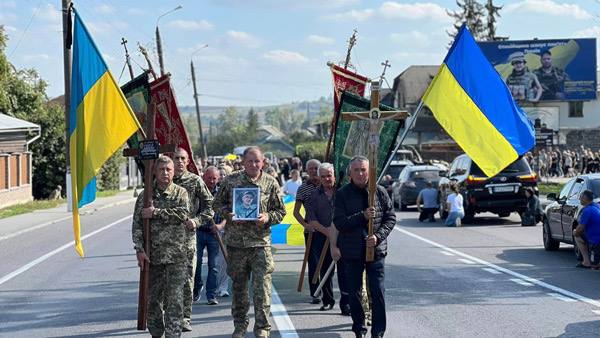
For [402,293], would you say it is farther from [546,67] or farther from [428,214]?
[546,67]

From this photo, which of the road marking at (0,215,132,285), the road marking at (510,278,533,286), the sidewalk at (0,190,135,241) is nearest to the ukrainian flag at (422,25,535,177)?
the road marking at (510,278,533,286)

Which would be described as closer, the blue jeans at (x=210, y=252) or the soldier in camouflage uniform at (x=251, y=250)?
the soldier in camouflage uniform at (x=251, y=250)

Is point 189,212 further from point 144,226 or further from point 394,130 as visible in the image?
point 394,130

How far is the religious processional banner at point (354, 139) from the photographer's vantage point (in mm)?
11906

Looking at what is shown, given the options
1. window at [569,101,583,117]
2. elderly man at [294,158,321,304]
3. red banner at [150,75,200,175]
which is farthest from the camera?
window at [569,101,583,117]

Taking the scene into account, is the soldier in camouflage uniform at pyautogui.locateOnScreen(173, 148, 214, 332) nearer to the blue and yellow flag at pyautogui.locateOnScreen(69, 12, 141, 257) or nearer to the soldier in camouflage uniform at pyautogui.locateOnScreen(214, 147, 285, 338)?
the soldier in camouflage uniform at pyautogui.locateOnScreen(214, 147, 285, 338)

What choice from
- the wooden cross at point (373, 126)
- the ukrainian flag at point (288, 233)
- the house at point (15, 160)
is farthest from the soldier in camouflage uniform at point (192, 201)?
the house at point (15, 160)

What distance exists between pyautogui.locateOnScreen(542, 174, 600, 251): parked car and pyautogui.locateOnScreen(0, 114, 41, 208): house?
25.3 metres

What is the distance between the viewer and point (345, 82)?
45.1ft

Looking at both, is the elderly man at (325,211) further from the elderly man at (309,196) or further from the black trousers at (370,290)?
the black trousers at (370,290)

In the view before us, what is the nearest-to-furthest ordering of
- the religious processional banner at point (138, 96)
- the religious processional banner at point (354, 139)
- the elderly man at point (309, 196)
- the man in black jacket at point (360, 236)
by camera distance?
the man in black jacket at point (360, 236), the religious processional banner at point (138, 96), the elderly man at point (309, 196), the religious processional banner at point (354, 139)

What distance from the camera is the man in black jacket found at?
8.96 metres

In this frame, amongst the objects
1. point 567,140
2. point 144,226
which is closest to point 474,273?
point 144,226

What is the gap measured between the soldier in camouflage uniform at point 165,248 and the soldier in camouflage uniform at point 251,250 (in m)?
0.45
